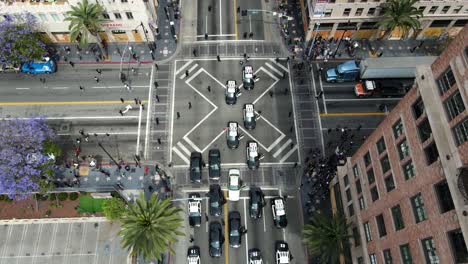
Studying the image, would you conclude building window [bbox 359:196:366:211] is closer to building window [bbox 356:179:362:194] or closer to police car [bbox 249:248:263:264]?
building window [bbox 356:179:362:194]

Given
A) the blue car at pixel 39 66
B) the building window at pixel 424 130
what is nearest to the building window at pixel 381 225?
the building window at pixel 424 130

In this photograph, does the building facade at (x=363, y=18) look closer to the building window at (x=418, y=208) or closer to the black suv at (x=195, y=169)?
the black suv at (x=195, y=169)

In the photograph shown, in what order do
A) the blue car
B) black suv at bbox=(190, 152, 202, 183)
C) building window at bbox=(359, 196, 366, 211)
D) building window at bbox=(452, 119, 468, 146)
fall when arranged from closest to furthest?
building window at bbox=(452, 119, 468, 146) → building window at bbox=(359, 196, 366, 211) → black suv at bbox=(190, 152, 202, 183) → the blue car

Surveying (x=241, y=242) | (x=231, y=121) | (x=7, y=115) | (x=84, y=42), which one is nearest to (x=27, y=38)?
(x=84, y=42)

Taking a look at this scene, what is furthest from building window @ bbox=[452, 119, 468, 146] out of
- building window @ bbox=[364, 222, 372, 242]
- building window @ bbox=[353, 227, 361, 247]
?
building window @ bbox=[353, 227, 361, 247]

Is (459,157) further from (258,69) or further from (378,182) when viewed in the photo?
(258,69)

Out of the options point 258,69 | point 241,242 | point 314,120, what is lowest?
point 241,242
